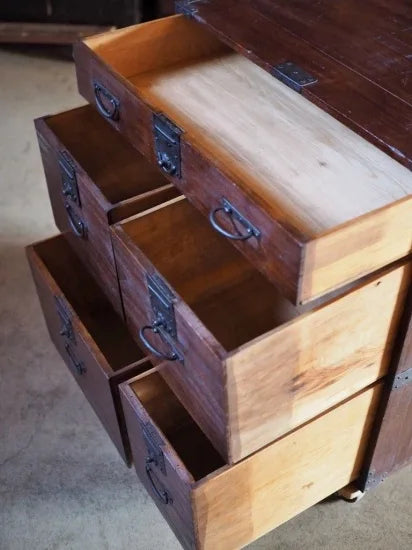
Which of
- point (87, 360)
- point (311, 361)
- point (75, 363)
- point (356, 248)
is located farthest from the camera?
point (75, 363)

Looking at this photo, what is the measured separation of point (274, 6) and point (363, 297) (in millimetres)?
593

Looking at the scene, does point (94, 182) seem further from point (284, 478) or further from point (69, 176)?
point (284, 478)

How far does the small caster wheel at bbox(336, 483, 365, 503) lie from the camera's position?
1262 mm

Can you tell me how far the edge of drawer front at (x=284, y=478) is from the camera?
1.01 metres

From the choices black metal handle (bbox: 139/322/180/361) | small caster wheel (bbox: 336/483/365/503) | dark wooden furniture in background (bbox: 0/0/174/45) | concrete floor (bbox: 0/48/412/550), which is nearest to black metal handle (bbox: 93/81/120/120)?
black metal handle (bbox: 139/322/180/361)

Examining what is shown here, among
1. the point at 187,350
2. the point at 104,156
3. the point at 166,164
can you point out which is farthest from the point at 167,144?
the point at 104,156

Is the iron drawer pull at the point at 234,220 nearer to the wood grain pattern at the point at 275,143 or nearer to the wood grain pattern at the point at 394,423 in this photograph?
the wood grain pattern at the point at 275,143

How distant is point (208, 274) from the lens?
1.20 metres

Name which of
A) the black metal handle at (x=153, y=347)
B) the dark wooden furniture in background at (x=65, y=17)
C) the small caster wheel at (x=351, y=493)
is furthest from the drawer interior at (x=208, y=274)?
the dark wooden furniture in background at (x=65, y=17)

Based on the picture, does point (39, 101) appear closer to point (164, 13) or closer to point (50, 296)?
point (164, 13)

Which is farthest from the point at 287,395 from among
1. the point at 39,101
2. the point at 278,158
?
the point at 39,101

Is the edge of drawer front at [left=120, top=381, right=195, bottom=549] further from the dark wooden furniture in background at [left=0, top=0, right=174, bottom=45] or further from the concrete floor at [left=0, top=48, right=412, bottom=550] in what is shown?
the dark wooden furniture in background at [left=0, top=0, right=174, bottom=45]

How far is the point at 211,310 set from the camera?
3.82 feet

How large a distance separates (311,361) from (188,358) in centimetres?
16
